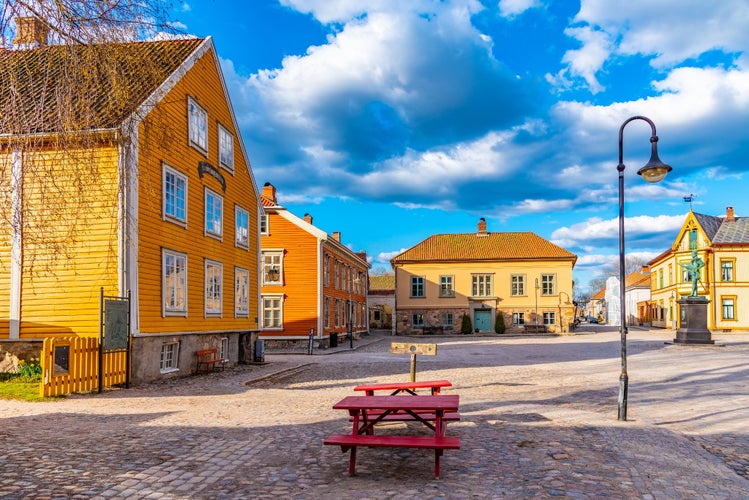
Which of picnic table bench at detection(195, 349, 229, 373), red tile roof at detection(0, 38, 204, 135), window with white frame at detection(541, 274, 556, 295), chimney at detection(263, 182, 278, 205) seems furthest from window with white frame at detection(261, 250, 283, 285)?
window with white frame at detection(541, 274, 556, 295)

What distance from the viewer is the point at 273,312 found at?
103 ft

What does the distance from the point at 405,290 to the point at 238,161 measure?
3052 centimetres

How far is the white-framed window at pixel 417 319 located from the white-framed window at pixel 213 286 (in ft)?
105

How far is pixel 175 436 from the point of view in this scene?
830cm

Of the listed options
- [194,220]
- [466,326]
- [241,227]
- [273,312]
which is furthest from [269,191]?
[466,326]

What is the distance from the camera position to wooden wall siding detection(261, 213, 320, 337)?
102ft

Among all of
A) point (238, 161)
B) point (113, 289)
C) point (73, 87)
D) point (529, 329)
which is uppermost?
point (238, 161)

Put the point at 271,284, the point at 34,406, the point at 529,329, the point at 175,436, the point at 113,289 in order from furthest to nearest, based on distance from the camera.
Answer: the point at 529,329 < the point at 271,284 < the point at 113,289 < the point at 34,406 < the point at 175,436

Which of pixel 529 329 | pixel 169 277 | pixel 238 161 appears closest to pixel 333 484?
pixel 169 277

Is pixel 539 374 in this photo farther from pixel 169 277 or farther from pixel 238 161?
pixel 238 161

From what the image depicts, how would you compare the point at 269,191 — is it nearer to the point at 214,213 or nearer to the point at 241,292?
the point at 241,292

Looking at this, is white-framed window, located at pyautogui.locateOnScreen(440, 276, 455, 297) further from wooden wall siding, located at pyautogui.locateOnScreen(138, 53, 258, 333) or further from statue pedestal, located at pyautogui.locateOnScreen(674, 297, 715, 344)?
wooden wall siding, located at pyautogui.locateOnScreen(138, 53, 258, 333)

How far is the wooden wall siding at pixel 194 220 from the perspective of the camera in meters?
15.2

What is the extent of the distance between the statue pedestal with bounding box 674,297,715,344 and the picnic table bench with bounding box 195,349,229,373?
24199 millimetres
